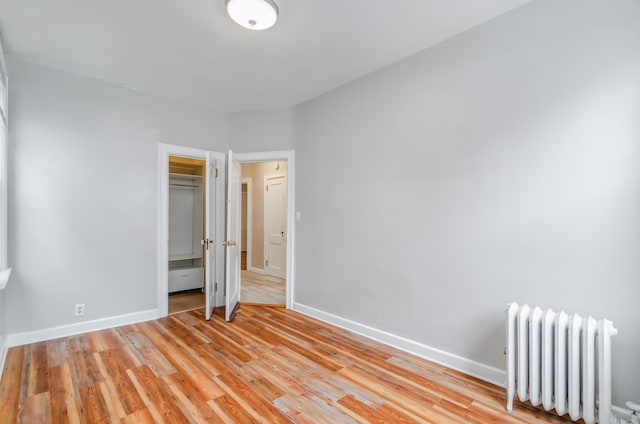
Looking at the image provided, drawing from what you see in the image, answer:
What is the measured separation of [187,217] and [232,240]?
5.86 ft

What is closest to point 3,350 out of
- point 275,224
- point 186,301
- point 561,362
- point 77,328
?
point 77,328

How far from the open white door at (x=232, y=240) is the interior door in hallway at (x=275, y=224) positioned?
186cm

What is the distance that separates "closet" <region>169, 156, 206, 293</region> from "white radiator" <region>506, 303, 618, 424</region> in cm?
443

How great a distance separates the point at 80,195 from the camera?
324cm

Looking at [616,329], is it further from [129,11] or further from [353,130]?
[129,11]

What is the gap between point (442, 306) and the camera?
2.63 meters

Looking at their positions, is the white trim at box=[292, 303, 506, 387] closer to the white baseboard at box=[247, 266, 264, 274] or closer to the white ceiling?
the white ceiling

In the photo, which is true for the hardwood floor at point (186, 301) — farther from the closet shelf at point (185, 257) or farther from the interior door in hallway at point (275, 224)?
the interior door in hallway at point (275, 224)

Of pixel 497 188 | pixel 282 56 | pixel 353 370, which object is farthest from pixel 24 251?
pixel 497 188

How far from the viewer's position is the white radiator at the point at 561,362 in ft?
5.61

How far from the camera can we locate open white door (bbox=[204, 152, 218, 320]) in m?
3.69

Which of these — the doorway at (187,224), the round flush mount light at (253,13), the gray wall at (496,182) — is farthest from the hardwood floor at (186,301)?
the round flush mount light at (253,13)

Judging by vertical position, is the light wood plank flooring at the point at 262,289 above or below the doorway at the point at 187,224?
below

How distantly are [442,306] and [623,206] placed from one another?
4.63ft
